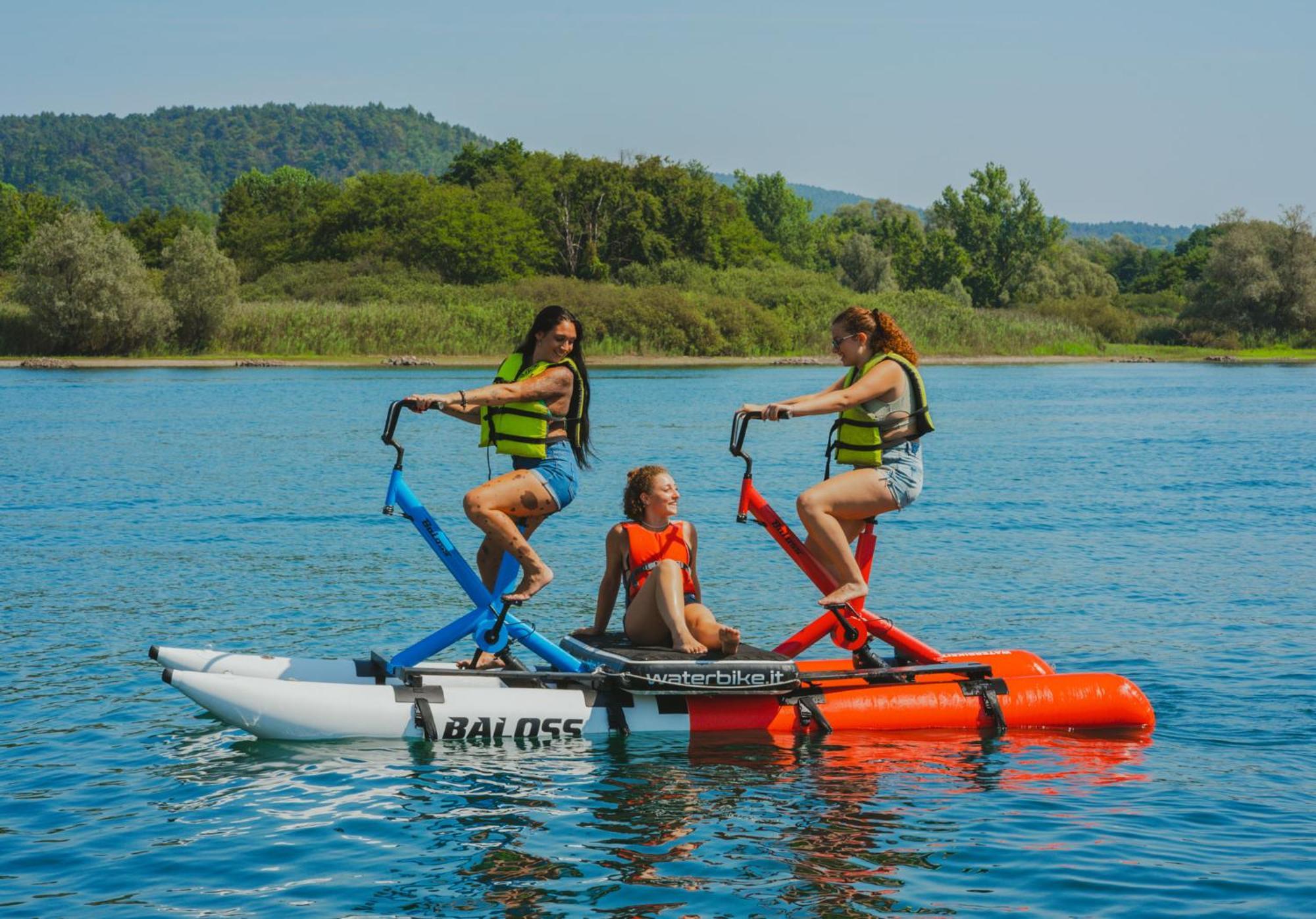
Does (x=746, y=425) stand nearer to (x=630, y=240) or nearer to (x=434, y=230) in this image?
(x=434, y=230)

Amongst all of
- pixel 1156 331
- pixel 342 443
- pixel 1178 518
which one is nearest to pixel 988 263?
pixel 1156 331

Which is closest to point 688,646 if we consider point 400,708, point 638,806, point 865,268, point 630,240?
point 638,806

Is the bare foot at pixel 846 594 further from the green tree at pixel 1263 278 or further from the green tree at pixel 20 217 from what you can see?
the green tree at pixel 20 217

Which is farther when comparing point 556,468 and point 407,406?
point 556,468

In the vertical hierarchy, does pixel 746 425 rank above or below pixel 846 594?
above

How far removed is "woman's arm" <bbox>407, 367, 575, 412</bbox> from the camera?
8.62 metres

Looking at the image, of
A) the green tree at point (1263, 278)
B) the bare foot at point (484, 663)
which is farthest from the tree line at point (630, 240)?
the bare foot at point (484, 663)

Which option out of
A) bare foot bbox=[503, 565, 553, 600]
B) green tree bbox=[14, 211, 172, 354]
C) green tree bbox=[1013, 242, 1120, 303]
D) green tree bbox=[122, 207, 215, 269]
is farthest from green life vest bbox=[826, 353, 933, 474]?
green tree bbox=[1013, 242, 1120, 303]

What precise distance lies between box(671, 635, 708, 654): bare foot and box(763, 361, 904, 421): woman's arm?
1.52m

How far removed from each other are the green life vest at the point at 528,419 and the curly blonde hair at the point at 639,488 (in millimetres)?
446

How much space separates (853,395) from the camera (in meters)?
9.02

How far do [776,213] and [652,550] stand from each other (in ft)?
430

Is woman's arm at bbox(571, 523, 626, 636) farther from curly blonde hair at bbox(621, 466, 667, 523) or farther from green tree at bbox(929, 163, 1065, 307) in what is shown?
green tree at bbox(929, 163, 1065, 307)

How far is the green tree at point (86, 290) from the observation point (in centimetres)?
6850
